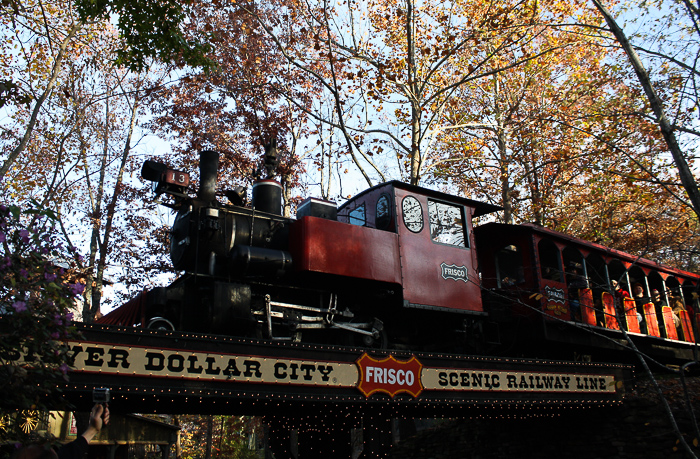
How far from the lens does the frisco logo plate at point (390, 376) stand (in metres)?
6.59

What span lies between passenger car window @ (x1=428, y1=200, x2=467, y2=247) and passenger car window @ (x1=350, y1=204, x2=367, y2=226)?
3.54 ft

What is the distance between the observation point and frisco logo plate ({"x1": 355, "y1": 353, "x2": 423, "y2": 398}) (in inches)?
259

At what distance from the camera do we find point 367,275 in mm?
7711

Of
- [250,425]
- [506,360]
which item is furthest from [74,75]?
[250,425]

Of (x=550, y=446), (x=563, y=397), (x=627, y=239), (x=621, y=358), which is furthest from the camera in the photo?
(x=627, y=239)

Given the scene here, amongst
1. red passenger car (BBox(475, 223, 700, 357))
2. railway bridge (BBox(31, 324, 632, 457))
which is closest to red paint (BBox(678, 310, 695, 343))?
red passenger car (BBox(475, 223, 700, 357))

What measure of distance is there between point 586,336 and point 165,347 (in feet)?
26.1

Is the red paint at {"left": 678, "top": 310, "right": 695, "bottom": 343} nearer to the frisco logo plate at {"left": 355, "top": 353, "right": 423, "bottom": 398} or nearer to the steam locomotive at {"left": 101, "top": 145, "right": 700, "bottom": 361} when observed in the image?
the steam locomotive at {"left": 101, "top": 145, "right": 700, "bottom": 361}

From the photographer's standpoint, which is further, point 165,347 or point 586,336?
point 586,336

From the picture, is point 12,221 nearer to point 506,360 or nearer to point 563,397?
point 506,360

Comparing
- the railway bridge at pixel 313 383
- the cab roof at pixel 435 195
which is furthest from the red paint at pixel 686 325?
the cab roof at pixel 435 195

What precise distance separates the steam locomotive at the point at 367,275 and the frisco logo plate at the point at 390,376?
3.80ft

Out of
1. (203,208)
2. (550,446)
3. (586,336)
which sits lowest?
(550,446)

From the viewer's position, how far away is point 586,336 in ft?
33.9
